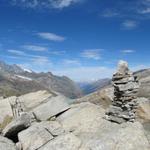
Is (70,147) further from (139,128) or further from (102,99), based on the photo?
(102,99)

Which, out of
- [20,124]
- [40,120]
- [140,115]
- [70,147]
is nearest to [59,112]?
[40,120]

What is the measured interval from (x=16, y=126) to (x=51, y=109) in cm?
520

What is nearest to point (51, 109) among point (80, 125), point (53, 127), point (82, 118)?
point (82, 118)

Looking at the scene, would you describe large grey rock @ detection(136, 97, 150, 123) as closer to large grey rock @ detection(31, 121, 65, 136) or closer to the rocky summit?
the rocky summit

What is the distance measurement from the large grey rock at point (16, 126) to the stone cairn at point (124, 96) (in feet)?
29.9

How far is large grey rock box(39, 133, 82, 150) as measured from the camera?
24.4 metres

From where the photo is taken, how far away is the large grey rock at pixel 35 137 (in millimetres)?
26753

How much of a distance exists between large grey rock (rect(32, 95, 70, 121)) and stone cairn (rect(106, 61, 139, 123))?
5.92 m

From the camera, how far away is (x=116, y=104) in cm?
3234

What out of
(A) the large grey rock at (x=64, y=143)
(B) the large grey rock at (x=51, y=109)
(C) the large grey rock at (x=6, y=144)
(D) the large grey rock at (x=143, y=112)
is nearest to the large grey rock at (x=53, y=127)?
(A) the large grey rock at (x=64, y=143)

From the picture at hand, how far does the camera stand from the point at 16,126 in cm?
3034

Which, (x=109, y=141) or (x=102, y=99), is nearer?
(x=109, y=141)

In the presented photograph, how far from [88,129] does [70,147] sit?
5107 millimetres

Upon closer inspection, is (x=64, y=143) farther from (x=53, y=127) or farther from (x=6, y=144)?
(x=6, y=144)
